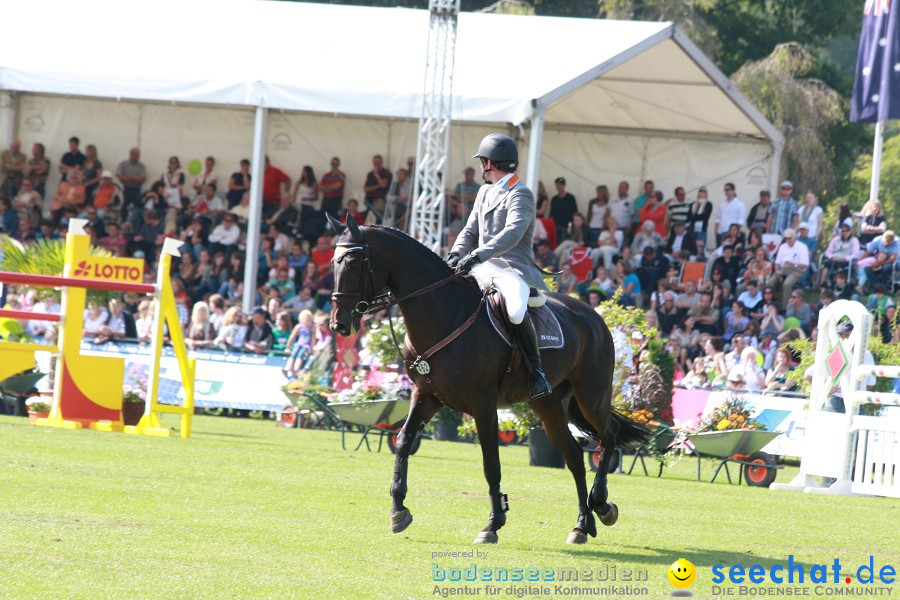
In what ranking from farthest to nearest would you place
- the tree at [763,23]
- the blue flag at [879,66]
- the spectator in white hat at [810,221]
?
the tree at [763,23] → the spectator in white hat at [810,221] → the blue flag at [879,66]

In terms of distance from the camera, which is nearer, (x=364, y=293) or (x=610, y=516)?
(x=364, y=293)

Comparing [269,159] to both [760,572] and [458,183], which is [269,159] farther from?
[760,572]

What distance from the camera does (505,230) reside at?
25.9 ft

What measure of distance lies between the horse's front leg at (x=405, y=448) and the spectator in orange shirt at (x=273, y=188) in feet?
58.0

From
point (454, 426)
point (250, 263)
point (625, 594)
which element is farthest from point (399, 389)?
point (625, 594)

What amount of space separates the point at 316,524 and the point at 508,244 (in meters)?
2.07

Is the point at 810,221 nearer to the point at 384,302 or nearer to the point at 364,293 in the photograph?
the point at 384,302

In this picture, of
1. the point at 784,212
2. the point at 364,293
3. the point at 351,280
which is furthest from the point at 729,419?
the point at 784,212

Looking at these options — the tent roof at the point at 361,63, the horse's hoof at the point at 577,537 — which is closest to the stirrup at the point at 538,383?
the horse's hoof at the point at 577,537

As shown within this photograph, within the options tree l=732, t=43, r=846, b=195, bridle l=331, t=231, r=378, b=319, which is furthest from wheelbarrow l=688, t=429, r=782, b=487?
tree l=732, t=43, r=846, b=195

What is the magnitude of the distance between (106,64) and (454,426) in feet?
31.7

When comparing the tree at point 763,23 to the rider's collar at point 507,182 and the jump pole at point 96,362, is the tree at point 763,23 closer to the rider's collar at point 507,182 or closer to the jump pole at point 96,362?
the jump pole at point 96,362

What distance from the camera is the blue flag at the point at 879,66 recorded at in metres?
20.4

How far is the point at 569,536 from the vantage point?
7.93m
